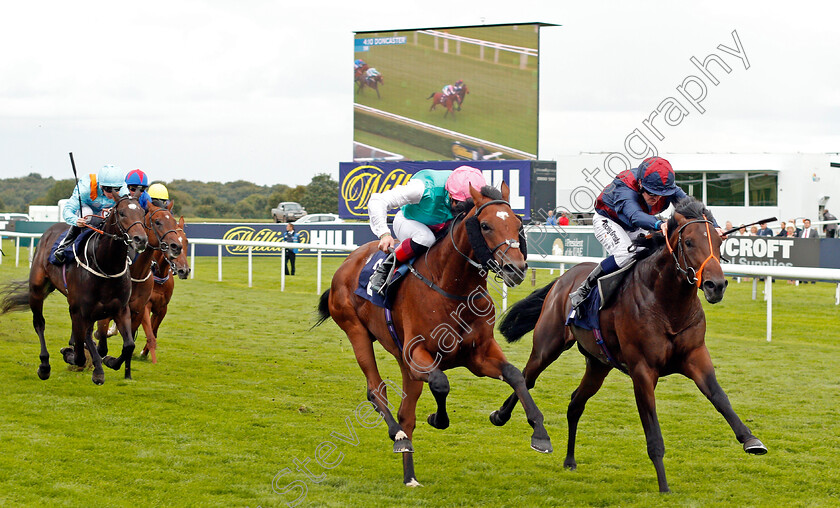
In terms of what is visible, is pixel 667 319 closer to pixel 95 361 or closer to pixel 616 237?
pixel 616 237

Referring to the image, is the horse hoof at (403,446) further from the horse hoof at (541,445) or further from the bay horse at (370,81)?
the bay horse at (370,81)

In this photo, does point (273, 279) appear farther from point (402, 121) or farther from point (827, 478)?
point (827, 478)

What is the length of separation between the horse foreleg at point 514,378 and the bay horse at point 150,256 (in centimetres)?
310

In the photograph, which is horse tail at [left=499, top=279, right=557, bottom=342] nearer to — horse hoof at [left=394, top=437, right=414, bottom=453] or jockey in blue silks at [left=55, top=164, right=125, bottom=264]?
horse hoof at [left=394, top=437, right=414, bottom=453]

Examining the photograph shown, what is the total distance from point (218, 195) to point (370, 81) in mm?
43359

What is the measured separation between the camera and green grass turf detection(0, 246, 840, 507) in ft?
13.5

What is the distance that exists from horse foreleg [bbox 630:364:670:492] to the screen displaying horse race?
19.8 metres

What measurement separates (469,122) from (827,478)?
2079 cm

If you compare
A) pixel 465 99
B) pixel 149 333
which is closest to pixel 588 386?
pixel 149 333

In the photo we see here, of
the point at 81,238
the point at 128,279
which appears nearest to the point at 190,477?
the point at 128,279

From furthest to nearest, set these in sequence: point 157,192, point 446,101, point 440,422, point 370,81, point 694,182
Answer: point 694,182, point 446,101, point 370,81, point 157,192, point 440,422

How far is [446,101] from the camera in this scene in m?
24.8

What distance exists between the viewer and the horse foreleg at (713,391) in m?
3.77

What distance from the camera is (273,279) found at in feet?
55.3
